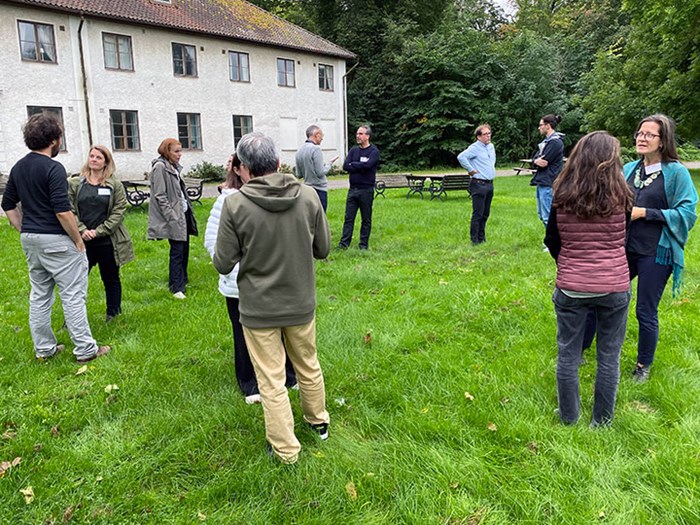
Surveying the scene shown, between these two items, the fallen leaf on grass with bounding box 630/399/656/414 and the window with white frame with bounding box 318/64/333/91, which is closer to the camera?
the fallen leaf on grass with bounding box 630/399/656/414

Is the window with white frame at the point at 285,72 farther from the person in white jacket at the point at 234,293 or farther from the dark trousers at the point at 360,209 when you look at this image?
the person in white jacket at the point at 234,293

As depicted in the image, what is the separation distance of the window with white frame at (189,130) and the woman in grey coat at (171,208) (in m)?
20.4

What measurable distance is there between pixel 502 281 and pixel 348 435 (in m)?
3.83

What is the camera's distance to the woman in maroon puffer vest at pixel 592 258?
2957 mm

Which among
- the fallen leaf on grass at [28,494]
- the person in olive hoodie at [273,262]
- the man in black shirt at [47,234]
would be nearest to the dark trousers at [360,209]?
the man in black shirt at [47,234]

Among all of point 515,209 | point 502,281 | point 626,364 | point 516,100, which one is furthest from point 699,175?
point 626,364

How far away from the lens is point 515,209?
12688 millimetres

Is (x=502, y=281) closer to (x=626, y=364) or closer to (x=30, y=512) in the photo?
(x=626, y=364)

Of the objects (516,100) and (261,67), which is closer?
(261,67)

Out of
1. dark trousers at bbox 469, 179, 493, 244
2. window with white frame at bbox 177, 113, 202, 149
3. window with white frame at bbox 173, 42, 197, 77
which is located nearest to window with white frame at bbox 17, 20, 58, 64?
window with white frame at bbox 173, 42, 197, 77

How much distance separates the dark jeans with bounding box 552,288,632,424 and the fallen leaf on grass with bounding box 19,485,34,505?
312 cm

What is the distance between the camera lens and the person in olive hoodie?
2779mm

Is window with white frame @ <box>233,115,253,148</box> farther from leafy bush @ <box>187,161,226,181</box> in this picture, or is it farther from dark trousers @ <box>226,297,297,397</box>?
dark trousers @ <box>226,297,297,397</box>

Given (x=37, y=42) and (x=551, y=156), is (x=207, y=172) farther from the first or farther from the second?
(x=551, y=156)
